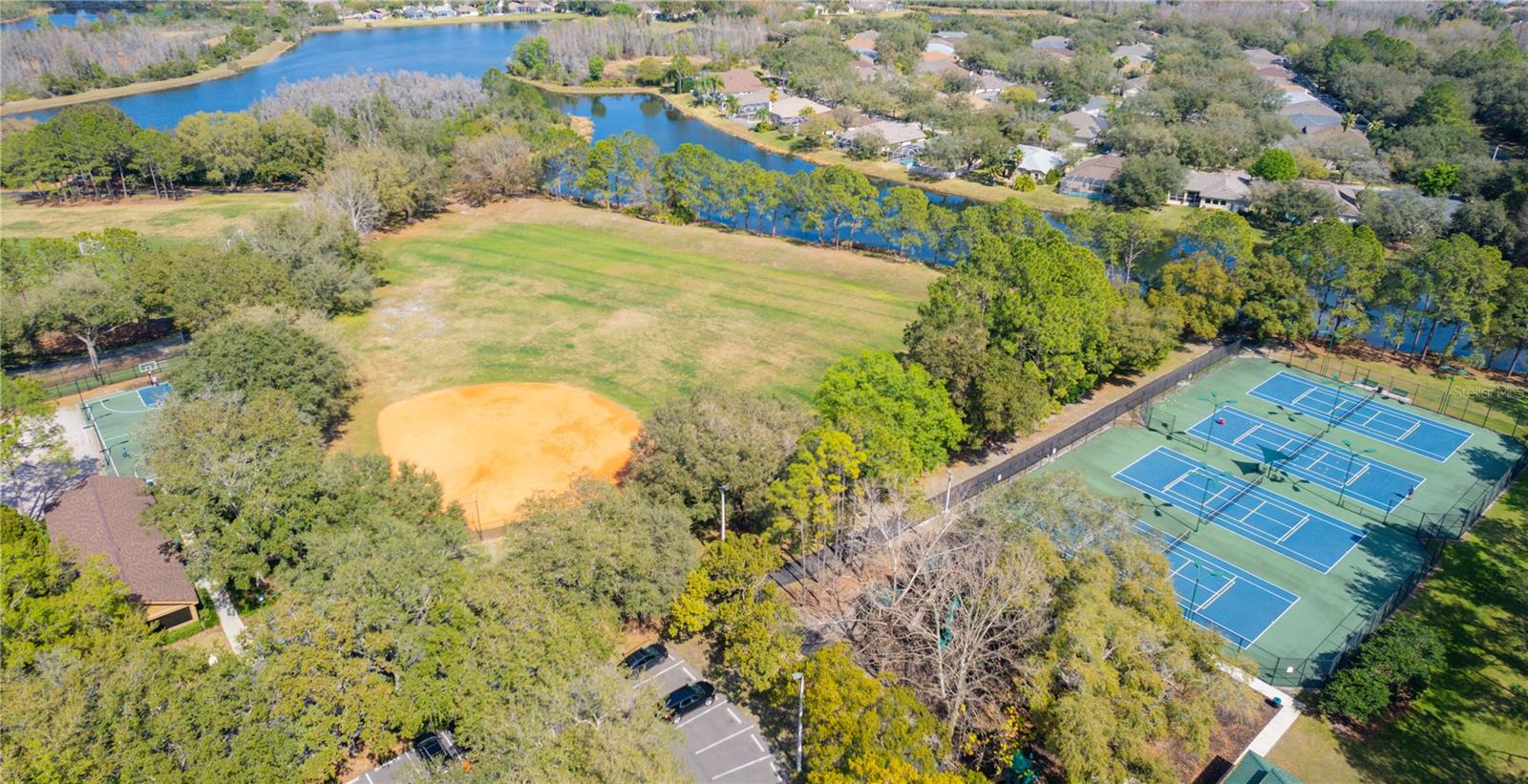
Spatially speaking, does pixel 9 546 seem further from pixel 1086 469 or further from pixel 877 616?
pixel 1086 469

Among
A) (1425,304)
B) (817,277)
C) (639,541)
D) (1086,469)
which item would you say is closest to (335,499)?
(639,541)

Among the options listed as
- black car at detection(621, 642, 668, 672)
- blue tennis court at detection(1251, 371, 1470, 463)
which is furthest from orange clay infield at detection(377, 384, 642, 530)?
blue tennis court at detection(1251, 371, 1470, 463)

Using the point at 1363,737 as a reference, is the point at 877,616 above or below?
above

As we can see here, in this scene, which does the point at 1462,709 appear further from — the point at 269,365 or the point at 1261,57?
the point at 1261,57

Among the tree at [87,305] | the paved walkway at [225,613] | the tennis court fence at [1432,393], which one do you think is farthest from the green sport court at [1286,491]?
the tree at [87,305]

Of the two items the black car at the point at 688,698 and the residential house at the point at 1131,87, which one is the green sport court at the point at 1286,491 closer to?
the black car at the point at 688,698

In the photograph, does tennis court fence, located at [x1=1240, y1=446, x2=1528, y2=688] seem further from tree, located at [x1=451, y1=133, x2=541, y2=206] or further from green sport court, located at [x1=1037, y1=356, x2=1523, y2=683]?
tree, located at [x1=451, y1=133, x2=541, y2=206]

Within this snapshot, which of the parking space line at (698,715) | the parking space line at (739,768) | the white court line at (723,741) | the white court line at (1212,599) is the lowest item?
the parking space line at (698,715)
